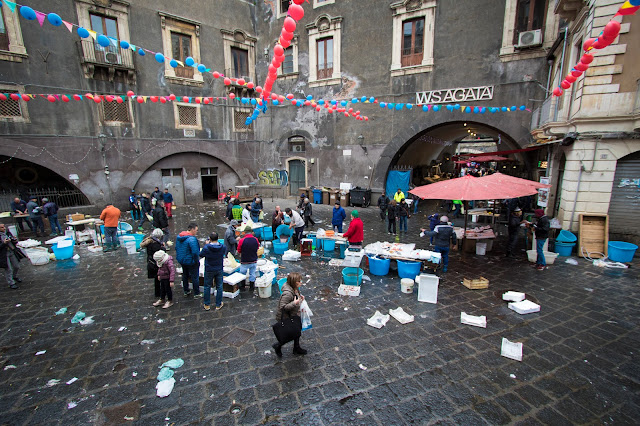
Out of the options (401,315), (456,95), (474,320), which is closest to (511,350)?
(474,320)

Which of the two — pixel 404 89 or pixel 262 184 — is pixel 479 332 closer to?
pixel 404 89

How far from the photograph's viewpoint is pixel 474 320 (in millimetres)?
5738

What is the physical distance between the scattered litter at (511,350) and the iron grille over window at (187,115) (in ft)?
66.9

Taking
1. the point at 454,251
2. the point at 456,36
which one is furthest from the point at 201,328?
the point at 456,36

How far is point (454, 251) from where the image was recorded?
10.3 metres

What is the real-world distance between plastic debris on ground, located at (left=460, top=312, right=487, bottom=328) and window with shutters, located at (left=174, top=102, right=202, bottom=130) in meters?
19.4

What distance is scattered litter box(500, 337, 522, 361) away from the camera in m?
4.79

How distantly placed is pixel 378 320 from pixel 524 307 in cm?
311

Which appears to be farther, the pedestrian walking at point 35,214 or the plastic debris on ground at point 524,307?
the pedestrian walking at point 35,214

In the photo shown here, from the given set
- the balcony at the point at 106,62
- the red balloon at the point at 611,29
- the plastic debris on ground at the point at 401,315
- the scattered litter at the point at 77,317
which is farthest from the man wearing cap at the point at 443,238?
the balcony at the point at 106,62

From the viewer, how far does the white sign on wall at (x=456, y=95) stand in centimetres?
1502

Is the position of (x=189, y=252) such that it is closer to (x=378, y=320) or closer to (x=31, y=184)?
(x=378, y=320)

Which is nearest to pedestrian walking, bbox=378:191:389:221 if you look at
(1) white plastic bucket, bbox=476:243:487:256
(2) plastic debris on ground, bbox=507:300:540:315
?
(1) white plastic bucket, bbox=476:243:487:256

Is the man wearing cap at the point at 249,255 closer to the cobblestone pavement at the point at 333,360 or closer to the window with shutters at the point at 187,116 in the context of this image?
the cobblestone pavement at the point at 333,360
